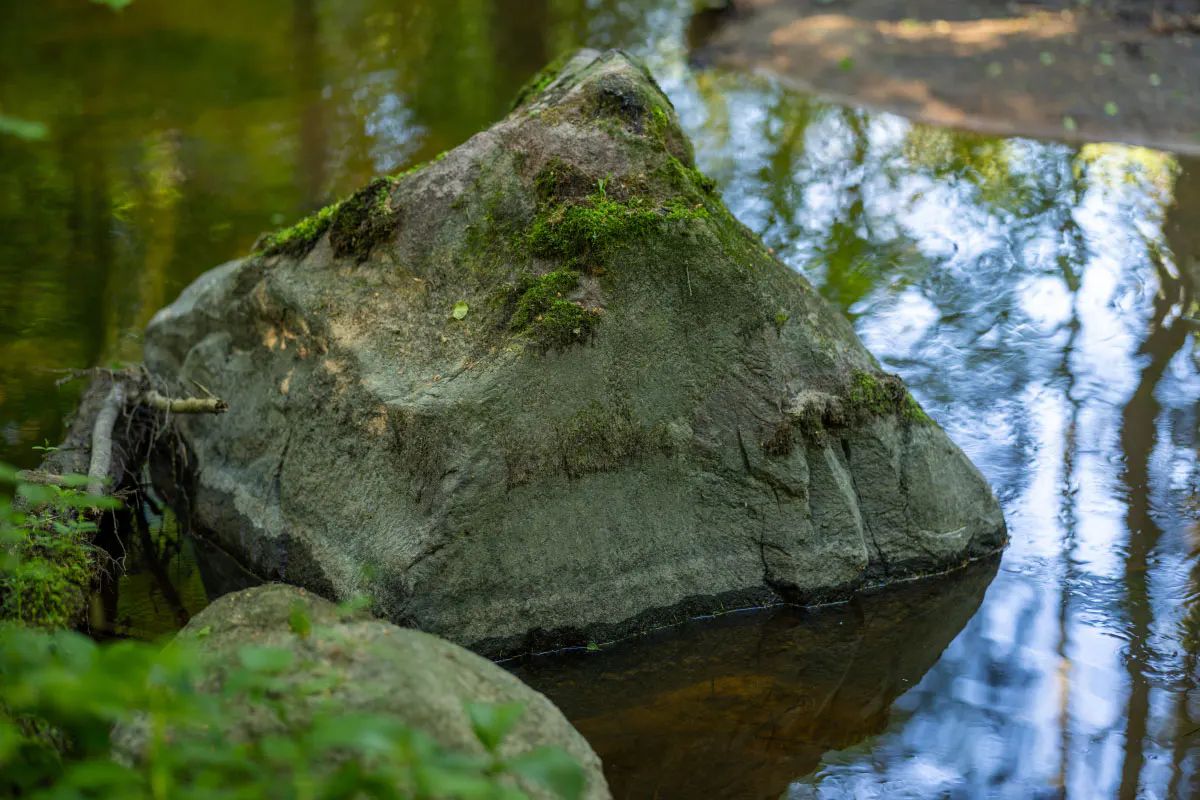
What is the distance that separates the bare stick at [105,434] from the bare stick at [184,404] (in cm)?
14

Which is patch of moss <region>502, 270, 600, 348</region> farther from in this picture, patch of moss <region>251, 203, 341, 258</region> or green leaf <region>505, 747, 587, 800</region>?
green leaf <region>505, 747, 587, 800</region>

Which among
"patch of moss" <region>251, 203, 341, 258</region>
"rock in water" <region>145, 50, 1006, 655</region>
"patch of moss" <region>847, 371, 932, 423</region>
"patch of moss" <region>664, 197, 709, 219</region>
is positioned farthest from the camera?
"patch of moss" <region>251, 203, 341, 258</region>

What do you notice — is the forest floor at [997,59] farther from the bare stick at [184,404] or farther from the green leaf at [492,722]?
the green leaf at [492,722]

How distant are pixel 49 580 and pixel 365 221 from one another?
216 cm

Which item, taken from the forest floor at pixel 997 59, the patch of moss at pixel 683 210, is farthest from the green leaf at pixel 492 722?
the forest floor at pixel 997 59

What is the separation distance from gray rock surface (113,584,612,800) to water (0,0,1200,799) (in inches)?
38.2

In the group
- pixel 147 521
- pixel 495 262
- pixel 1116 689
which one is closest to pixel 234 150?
pixel 147 521

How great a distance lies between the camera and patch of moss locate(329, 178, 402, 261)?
5062 millimetres

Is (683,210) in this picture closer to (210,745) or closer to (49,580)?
(49,580)

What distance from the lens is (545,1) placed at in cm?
1544

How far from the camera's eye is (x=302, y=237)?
17.5 feet

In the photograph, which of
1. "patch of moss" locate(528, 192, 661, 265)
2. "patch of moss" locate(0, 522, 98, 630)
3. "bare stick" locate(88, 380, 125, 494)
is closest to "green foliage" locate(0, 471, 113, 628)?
"patch of moss" locate(0, 522, 98, 630)

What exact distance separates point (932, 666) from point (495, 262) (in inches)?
106

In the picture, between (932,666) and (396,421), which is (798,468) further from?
(396,421)
